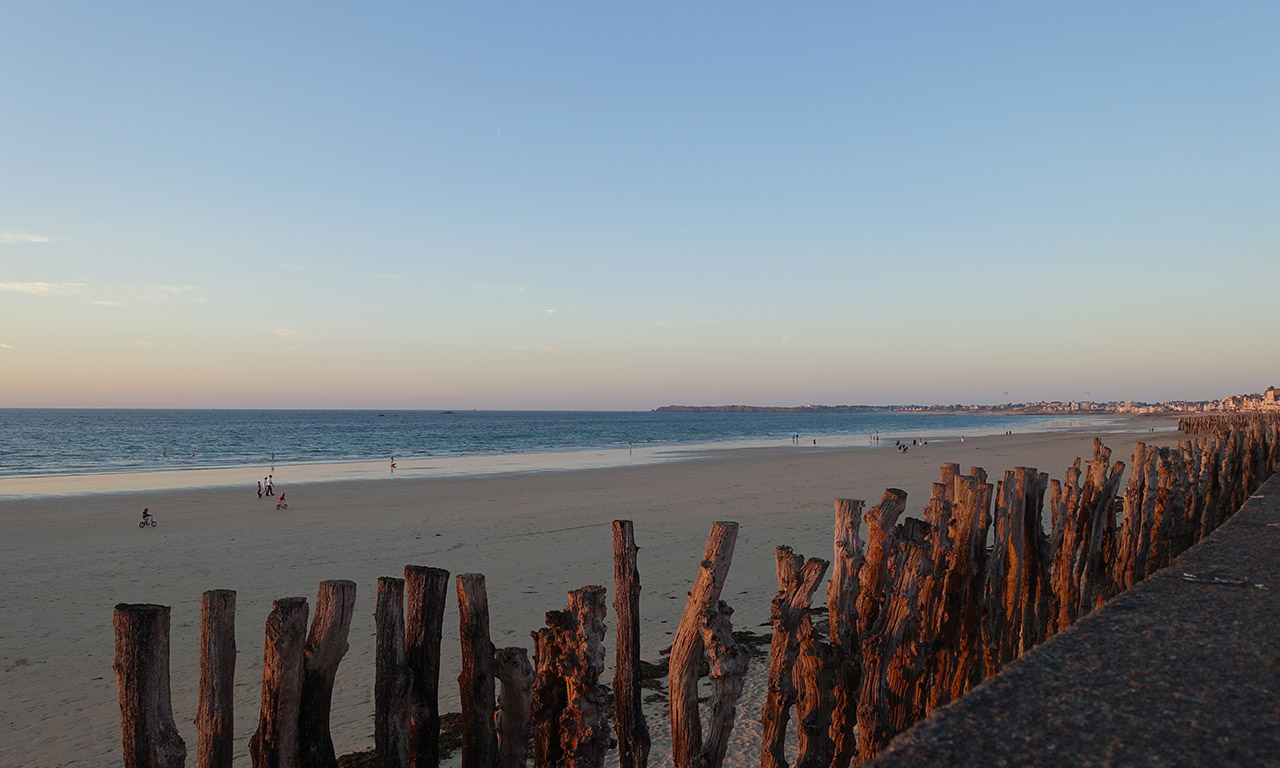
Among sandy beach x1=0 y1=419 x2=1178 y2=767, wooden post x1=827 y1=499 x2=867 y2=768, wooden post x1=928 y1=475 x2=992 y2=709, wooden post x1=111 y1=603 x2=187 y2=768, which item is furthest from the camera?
sandy beach x1=0 y1=419 x2=1178 y2=767

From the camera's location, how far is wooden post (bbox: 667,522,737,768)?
2.85 m

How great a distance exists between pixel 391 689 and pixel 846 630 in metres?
1.83

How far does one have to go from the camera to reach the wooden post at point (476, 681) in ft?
9.10

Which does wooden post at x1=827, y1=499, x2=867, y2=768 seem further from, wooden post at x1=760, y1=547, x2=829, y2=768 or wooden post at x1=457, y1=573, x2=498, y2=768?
wooden post at x1=457, y1=573, x2=498, y2=768

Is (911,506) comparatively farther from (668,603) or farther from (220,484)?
(220,484)

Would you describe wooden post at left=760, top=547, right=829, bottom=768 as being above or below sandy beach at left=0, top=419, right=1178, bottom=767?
above

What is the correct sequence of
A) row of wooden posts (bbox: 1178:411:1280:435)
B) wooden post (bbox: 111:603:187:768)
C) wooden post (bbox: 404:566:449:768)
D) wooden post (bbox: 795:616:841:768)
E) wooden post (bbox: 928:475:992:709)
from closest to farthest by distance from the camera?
wooden post (bbox: 111:603:187:768)
wooden post (bbox: 404:566:449:768)
wooden post (bbox: 795:616:841:768)
wooden post (bbox: 928:475:992:709)
row of wooden posts (bbox: 1178:411:1280:435)

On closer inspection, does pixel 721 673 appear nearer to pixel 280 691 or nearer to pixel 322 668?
pixel 322 668

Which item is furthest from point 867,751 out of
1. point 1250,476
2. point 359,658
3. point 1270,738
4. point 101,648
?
point 1250,476

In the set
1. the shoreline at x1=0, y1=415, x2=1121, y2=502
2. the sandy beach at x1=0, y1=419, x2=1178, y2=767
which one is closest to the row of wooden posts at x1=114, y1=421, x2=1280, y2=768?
the sandy beach at x1=0, y1=419, x2=1178, y2=767

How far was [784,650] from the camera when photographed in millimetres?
2953

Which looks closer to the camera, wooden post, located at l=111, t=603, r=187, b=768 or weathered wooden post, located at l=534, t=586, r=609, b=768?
wooden post, located at l=111, t=603, r=187, b=768

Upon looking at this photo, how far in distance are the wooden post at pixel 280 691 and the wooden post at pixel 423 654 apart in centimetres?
37

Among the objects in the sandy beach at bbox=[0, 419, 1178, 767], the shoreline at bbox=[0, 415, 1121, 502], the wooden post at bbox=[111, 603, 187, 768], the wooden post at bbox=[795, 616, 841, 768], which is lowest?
the shoreline at bbox=[0, 415, 1121, 502]
